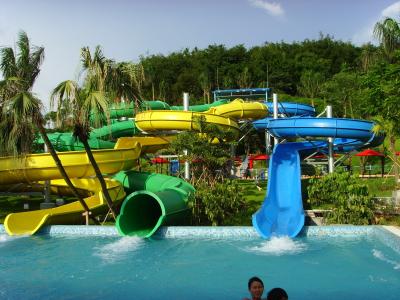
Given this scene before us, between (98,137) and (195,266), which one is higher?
(98,137)

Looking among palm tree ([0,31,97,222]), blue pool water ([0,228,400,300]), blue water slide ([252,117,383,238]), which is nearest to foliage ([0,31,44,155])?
palm tree ([0,31,97,222])

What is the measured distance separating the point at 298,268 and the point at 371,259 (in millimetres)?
1465

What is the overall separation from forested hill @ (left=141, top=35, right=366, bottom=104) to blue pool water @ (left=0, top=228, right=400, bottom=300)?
4064cm

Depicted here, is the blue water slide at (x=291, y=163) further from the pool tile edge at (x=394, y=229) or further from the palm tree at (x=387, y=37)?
the palm tree at (x=387, y=37)

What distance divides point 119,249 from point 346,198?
505 cm

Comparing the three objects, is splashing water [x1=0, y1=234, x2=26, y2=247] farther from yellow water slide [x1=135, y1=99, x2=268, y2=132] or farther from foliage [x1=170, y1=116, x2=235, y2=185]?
yellow water slide [x1=135, y1=99, x2=268, y2=132]

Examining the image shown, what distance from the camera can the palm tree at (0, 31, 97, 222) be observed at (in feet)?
30.8

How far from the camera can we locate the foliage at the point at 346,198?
1009 centimetres

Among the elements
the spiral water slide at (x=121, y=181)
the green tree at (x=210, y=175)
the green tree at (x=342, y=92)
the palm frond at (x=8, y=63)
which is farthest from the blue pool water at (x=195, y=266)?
the green tree at (x=342, y=92)

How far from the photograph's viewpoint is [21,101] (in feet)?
30.7

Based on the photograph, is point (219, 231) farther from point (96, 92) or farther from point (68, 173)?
point (68, 173)

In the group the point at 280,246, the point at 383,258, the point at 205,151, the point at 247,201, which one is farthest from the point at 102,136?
the point at 383,258

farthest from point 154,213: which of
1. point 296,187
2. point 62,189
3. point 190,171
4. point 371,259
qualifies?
point 371,259

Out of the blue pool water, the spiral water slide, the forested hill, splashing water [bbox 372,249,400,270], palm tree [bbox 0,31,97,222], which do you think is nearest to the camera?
the blue pool water
